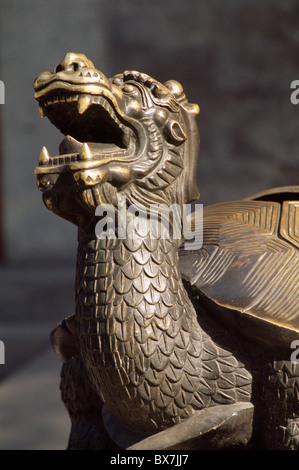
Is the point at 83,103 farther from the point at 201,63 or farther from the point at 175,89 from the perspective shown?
the point at 201,63

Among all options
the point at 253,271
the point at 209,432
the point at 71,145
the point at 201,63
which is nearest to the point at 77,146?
the point at 71,145

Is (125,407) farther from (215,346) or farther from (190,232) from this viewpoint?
(190,232)

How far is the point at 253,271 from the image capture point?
0.91 m

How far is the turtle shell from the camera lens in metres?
0.87

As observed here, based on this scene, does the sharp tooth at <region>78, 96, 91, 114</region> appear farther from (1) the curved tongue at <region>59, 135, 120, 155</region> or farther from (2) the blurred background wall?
(2) the blurred background wall

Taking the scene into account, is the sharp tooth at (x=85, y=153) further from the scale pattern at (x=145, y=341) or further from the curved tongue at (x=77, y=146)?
the scale pattern at (x=145, y=341)

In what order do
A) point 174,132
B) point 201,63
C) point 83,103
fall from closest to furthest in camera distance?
1. point 83,103
2. point 174,132
3. point 201,63

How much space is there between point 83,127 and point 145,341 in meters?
0.35

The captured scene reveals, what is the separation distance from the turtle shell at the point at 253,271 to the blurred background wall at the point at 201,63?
2.22 meters

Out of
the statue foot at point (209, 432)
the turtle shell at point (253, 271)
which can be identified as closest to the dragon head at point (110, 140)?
the turtle shell at point (253, 271)

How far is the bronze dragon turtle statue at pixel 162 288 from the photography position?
84 centimetres

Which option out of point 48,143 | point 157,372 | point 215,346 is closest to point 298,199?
point 215,346

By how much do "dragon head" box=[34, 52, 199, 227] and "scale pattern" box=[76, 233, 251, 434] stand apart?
0.27 ft
